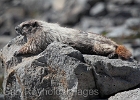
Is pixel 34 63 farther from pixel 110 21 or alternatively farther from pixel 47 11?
pixel 47 11

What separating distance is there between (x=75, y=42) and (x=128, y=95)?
235 cm

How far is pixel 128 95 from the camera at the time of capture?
8.83m

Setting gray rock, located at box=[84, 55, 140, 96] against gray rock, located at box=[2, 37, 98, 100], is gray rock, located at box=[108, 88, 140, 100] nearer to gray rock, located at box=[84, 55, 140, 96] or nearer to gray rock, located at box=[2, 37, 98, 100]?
gray rock, located at box=[84, 55, 140, 96]

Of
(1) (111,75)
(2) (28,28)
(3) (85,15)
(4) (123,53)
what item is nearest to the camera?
(1) (111,75)

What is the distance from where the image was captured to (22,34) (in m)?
11.7

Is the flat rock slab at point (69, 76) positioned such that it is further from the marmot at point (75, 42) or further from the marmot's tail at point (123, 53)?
the marmot at point (75, 42)

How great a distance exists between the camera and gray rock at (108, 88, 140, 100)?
865 cm

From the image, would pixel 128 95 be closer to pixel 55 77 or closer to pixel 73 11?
pixel 55 77

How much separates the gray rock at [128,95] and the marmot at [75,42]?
4.88 feet

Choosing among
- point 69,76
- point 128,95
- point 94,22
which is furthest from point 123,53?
point 94,22

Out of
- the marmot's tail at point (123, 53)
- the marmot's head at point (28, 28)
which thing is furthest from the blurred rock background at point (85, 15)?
the marmot's tail at point (123, 53)

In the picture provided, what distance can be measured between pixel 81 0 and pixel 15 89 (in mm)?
38345

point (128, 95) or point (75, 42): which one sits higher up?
point (75, 42)

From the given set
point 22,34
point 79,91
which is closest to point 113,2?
point 22,34
